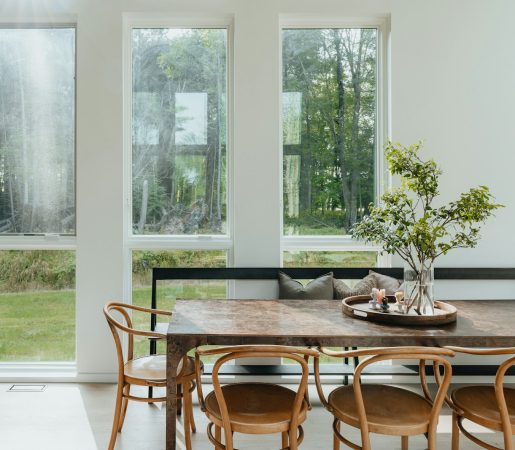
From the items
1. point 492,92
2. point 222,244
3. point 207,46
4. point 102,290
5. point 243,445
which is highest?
point 207,46

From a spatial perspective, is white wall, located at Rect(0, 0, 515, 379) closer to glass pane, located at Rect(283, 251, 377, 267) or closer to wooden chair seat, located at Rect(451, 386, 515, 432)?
glass pane, located at Rect(283, 251, 377, 267)

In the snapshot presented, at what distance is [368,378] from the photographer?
3.81 metres

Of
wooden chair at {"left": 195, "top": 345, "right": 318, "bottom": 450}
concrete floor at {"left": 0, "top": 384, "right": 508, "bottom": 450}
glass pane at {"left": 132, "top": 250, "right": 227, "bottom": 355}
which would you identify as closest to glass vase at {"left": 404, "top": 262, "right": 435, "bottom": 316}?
wooden chair at {"left": 195, "top": 345, "right": 318, "bottom": 450}

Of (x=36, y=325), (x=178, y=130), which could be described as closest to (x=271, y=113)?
(x=178, y=130)

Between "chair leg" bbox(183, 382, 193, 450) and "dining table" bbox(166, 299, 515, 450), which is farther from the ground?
"dining table" bbox(166, 299, 515, 450)

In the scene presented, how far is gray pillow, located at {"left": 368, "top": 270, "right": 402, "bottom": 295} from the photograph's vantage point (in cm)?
347

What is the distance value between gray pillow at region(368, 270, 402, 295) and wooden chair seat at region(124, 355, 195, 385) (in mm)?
1565

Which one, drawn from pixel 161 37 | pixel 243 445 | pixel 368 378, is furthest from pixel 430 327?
pixel 161 37

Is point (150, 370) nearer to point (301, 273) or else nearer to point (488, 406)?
point (301, 273)

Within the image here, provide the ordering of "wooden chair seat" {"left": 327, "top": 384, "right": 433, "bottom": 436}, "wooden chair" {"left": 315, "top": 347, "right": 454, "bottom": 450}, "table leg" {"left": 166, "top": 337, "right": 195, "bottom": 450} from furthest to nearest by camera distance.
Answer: "table leg" {"left": 166, "top": 337, "right": 195, "bottom": 450} < "wooden chair seat" {"left": 327, "top": 384, "right": 433, "bottom": 436} < "wooden chair" {"left": 315, "top": 347, "right": 454, "bottom": 450}

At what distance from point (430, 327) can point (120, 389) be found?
1.75 metres

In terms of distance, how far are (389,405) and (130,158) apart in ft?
9.23

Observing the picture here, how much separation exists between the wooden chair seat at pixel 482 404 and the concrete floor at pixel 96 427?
27.9 inches

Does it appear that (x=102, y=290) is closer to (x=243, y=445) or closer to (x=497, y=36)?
(x=243, y=445)
